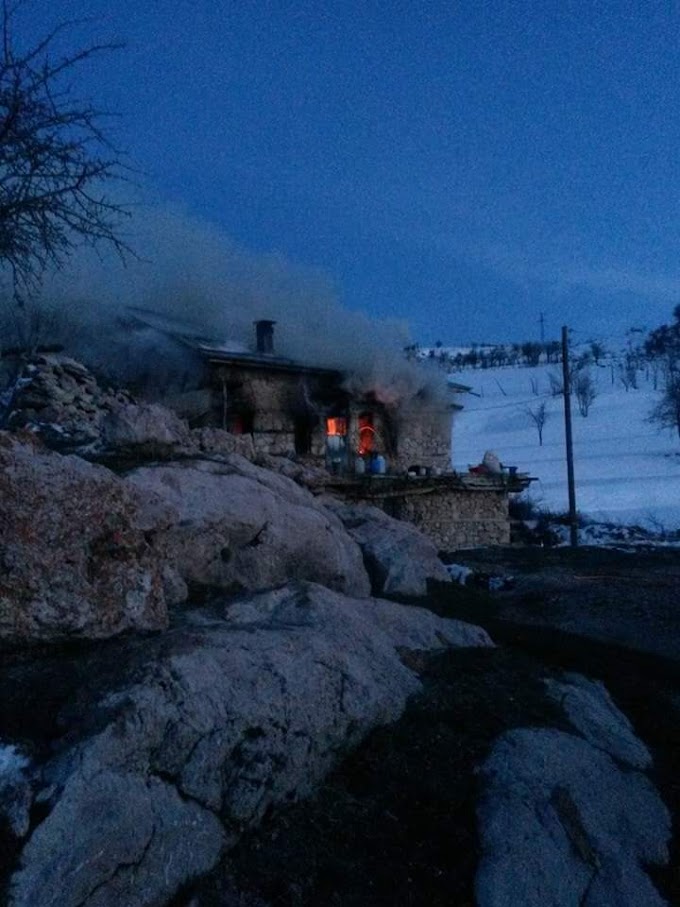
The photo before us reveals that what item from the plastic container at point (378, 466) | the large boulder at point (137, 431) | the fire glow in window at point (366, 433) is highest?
the fire glow in window at point (366, 433)

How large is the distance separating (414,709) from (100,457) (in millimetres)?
3909

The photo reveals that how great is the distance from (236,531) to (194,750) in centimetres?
328

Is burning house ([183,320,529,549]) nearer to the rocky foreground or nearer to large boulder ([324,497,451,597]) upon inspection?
large boulder ([324,497,451,597])

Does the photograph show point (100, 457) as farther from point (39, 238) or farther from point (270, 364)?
point (270, 364)

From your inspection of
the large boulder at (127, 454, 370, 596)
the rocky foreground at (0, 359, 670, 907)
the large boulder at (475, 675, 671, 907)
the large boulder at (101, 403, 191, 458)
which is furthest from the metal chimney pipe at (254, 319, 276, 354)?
the large boulder at (475, 675, 671, 907)

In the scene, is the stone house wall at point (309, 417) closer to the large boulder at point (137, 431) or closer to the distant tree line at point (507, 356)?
the large boulder at point (137, 431)

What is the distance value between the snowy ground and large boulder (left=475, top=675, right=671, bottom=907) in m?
28.7

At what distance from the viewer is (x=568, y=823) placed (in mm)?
3795

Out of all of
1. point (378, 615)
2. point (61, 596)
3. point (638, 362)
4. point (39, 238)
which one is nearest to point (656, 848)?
point (378, 615)

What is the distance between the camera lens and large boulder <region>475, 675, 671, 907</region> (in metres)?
3.41

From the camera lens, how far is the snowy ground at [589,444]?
37844 mm

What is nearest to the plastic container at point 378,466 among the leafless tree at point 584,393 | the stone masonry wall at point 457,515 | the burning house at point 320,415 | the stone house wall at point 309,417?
the burning house at point 320,415

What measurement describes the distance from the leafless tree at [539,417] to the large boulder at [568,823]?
5775cm

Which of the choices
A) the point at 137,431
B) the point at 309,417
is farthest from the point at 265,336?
the point at 137,431
